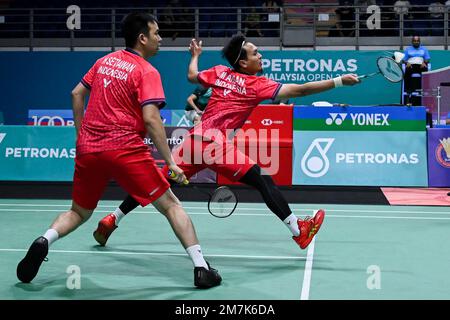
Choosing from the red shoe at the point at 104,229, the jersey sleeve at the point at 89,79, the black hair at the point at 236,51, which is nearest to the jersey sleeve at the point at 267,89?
the black hair at the point at 236,51

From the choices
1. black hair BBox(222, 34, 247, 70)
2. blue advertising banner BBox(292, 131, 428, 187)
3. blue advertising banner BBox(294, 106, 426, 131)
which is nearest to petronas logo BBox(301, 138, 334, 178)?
blue advertising banner BBox(292, 131, 428, 187)

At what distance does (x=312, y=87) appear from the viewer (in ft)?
16.6

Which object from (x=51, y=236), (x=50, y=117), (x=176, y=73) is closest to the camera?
(x=51, y=236)

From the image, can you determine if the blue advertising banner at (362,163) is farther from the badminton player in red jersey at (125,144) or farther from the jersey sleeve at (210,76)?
the badminton player in red jersey at (125,144)

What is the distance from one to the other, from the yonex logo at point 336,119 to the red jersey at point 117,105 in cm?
647

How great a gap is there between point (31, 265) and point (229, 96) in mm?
2096

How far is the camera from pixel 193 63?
19.3ft

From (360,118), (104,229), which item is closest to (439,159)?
(360,118)

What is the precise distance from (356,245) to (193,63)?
2115 mm

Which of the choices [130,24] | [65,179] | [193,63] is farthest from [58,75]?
[130,24]

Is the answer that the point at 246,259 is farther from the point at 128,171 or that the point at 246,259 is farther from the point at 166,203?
the point at 128,171

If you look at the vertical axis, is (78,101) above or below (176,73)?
below

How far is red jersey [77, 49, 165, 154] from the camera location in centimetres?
428

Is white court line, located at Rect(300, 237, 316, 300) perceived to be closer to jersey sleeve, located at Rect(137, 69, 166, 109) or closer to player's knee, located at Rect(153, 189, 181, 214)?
player's knee, located at Rect(153, 189, 181, 214)
